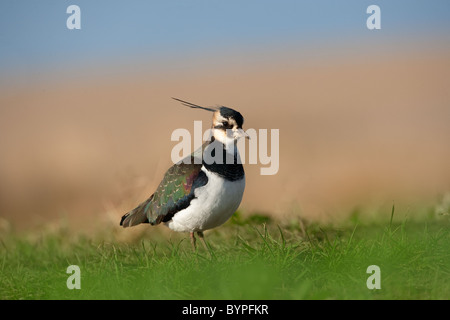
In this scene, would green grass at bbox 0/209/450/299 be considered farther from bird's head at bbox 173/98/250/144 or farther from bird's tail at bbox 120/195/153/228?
bird's head at bbox 173/98/250/144

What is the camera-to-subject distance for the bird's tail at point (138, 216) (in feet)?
17.5

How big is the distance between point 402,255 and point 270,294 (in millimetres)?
1293

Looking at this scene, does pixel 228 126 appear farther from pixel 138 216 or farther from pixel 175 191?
pixel 138 216

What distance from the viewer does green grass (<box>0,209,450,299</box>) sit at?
3904 mm

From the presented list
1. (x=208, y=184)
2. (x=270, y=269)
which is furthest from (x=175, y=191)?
(x=270, y=269)

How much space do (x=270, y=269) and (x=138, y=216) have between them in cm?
175

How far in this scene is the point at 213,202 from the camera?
182 inches

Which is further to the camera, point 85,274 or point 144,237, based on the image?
point 144,237

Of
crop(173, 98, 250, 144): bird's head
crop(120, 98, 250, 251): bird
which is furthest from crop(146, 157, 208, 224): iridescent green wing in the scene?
crop(173, 98, 250, 144): bird's head
